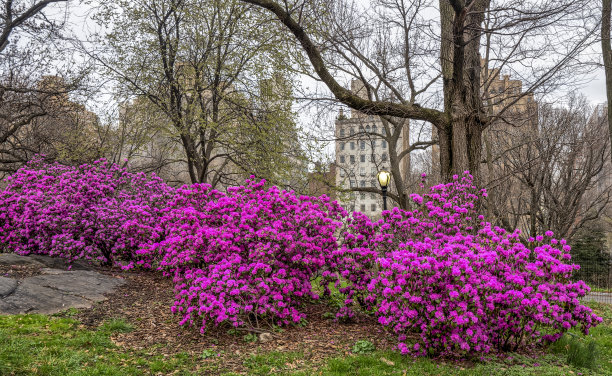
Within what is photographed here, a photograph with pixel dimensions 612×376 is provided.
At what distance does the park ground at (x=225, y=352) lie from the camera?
3.96 meters

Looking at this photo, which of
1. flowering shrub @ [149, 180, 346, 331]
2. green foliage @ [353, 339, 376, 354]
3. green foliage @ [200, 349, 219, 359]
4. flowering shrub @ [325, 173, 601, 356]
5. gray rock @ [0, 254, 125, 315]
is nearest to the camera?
flowering shrub @ [325, 173, 601, 356]

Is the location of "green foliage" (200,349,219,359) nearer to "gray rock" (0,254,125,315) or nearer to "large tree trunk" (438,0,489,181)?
"gray rock" (0,254,125,315)

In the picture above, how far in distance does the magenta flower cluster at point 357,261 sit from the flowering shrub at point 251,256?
2cm

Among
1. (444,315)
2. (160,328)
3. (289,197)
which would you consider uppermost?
(289,197)

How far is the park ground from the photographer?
396cm

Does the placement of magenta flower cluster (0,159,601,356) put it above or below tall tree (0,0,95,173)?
below

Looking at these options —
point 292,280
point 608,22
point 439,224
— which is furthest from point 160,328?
point 608,22

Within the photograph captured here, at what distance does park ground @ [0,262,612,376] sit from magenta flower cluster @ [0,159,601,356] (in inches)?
8.7

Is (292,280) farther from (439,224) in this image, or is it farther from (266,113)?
(266,113)

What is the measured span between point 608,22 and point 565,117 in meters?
2.82

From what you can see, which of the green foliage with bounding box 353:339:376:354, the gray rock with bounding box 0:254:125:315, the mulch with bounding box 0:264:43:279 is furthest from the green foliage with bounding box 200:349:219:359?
the mulch with bounding box 0:264:43:279

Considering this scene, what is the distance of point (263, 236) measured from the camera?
5.36 metres

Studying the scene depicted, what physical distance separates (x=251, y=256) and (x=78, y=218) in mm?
5491

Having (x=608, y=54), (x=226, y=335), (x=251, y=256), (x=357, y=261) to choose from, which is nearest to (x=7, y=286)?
(x=226, y=335)
